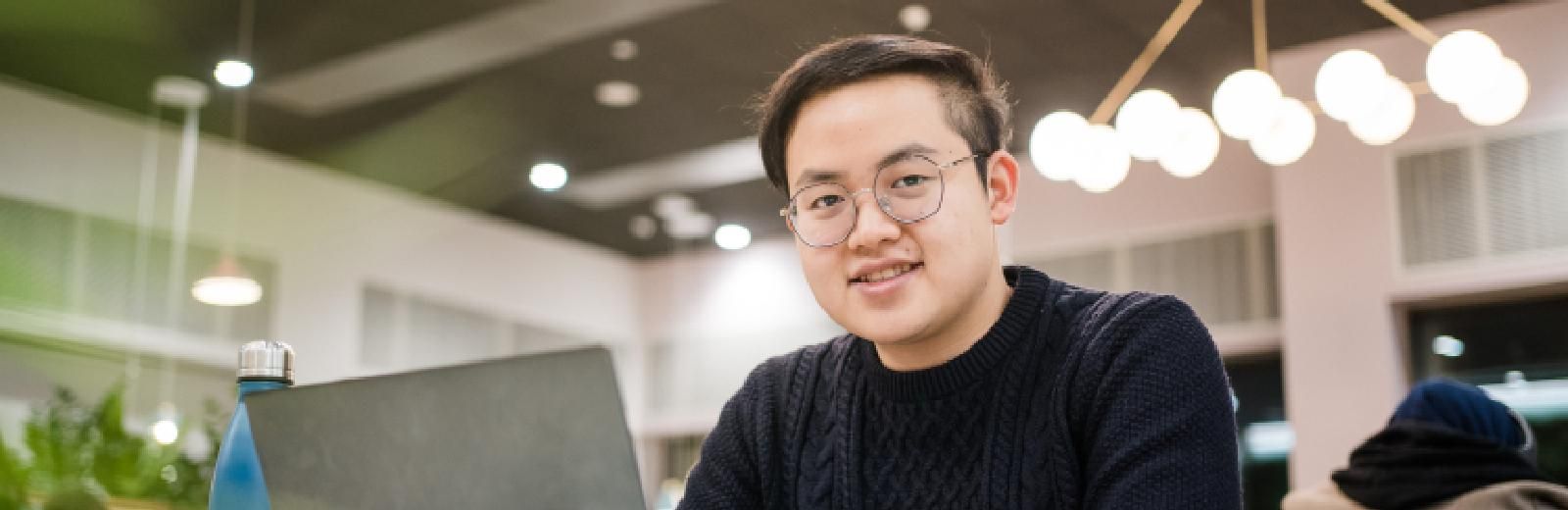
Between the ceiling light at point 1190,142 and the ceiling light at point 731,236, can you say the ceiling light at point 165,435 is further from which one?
the ceiling light at point 731,236

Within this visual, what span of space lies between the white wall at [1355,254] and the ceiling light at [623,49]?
2378 millimetres

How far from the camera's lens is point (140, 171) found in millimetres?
5258

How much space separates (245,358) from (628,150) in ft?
18.0

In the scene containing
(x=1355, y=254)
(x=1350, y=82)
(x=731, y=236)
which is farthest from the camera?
(x=731, y=236)

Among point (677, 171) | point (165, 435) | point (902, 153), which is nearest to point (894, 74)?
point (902, 153)

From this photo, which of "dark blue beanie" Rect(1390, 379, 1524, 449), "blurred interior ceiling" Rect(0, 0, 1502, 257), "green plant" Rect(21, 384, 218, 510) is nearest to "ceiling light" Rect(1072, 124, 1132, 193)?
"blurred interior ceiling" Rect(0, 0, 1502, 257)

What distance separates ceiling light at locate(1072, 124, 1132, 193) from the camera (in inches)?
141

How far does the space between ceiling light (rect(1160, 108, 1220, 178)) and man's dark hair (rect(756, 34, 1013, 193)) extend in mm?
2386

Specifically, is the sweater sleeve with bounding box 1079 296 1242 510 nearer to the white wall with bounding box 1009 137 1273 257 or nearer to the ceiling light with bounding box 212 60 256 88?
the ceiling light with bounding box 212 60 256 88

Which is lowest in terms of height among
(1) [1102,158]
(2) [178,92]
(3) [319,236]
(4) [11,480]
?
(4) [11,480]

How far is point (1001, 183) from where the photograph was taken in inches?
48.8

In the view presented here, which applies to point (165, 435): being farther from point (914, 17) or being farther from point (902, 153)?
point (914, 17)

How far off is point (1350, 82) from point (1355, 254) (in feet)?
7.09

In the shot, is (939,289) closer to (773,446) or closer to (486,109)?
(773,446)
